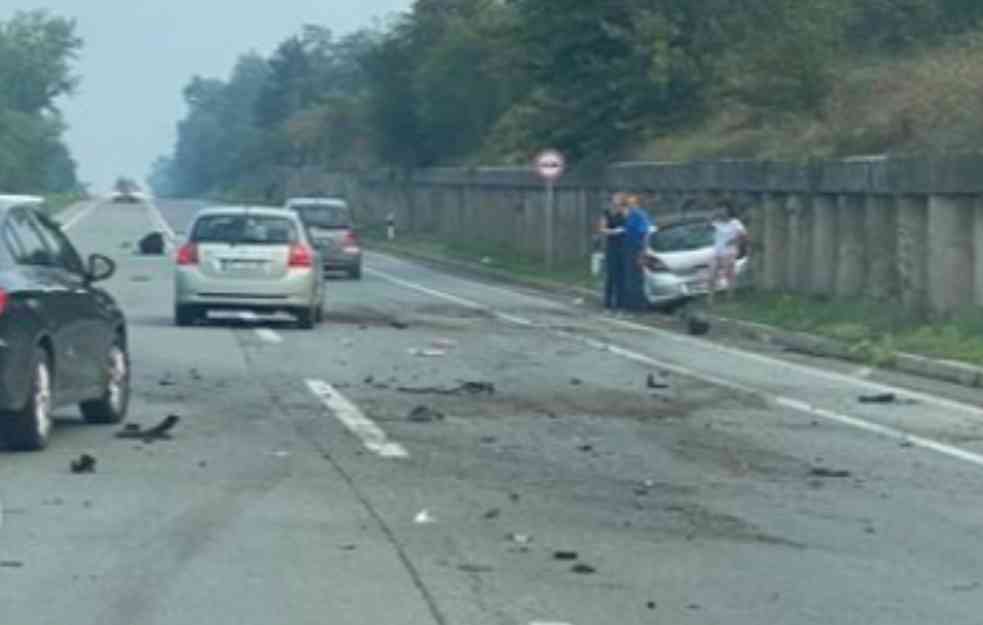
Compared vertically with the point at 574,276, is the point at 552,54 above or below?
above

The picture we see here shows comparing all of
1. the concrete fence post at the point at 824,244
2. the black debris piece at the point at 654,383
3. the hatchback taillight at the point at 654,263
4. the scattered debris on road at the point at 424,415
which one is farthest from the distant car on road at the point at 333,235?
the scattered debris on road at the point at 424,415

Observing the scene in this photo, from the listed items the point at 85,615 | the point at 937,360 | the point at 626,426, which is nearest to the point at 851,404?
the point at 626,426

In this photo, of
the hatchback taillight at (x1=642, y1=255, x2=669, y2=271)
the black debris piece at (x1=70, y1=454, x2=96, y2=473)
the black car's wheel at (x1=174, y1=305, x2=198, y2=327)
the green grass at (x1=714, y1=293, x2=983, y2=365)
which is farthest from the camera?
the hatchback taillight at (x1=642, y1=255, x2=669, y2=271)

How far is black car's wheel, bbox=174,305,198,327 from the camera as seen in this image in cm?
3756

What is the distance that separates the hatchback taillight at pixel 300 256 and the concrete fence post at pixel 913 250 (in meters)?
7.71

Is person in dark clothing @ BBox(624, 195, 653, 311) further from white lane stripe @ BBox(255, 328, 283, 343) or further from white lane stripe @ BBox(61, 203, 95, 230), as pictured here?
white lane stripe @ BBox(61, 203, 95, 230)

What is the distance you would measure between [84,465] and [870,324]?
70.1ft

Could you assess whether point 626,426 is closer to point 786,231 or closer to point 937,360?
point 937,360

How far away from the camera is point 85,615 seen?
12.4m

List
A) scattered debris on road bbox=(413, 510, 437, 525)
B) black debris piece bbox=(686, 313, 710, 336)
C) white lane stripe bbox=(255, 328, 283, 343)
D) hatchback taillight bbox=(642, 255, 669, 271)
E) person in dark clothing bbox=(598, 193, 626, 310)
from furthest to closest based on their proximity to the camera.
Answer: person in dark clothing bbox=(598, 193, 626, 310), hatchback taillight bbox=(642, 255, 669, 271), black debris piece bbox=(686, 313, 710, 336), white lane stripe bbox=(255, 328, 283, 343), scattered debris on road bbox=(413, 510, 437, 525)

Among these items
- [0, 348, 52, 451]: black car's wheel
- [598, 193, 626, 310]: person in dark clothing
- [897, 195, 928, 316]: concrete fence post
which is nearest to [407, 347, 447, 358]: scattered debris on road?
[897, 195, 928, 316]: concrete fence post

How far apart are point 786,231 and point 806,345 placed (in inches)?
436

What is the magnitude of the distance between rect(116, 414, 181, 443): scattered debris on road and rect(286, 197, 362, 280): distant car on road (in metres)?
36.2

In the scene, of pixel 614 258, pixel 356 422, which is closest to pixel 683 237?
pixel 614 258
